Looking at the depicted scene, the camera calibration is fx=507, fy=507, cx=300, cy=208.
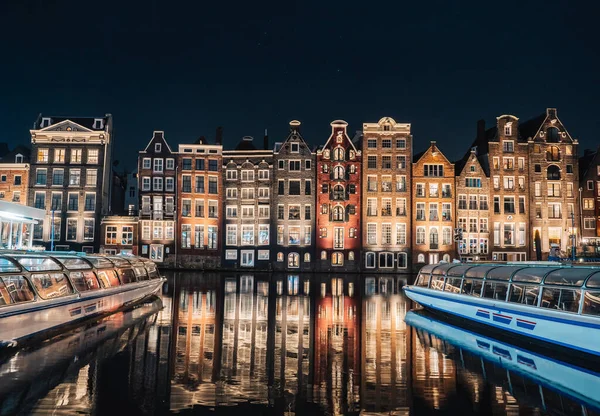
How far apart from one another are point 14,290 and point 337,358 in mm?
9275

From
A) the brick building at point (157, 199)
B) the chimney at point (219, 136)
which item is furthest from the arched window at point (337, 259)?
the chimney at point (219, 136)

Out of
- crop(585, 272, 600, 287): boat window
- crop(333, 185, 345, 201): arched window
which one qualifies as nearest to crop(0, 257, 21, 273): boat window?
crop(585, 272, 600, 287): boat window

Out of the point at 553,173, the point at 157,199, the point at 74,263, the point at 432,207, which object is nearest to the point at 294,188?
the point at 157,199

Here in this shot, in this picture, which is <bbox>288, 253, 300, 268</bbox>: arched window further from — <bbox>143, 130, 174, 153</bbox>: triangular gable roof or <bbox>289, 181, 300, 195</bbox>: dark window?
<bbox>143, 130, 174, 153</bbox>: triangular gable roof

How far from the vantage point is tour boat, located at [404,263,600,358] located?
→ 45.2 feet

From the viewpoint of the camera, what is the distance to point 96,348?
14531 millimetres

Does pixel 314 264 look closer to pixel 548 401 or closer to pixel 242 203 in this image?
pixel 242 203

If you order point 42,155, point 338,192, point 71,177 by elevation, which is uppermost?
point 42,155

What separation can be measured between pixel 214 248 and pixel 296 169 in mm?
14433

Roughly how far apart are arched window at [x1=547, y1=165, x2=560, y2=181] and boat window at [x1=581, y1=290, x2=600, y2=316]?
186ft

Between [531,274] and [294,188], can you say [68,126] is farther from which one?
[531,274]

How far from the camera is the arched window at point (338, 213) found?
2504 inches

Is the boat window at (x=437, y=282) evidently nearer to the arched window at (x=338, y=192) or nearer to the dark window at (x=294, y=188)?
the arched window at (x=338, y=192)

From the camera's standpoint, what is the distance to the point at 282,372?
12289 millimetres
